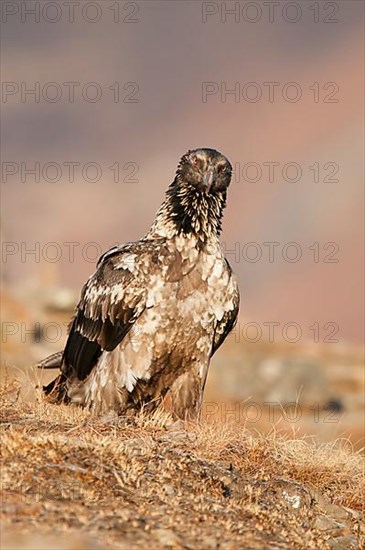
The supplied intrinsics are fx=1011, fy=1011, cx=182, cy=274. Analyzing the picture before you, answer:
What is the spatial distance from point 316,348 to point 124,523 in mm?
43548

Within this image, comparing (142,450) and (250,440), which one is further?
(250,440)

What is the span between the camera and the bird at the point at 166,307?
11.2 meters

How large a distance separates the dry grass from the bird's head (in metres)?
2.94

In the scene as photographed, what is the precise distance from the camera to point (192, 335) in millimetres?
11234

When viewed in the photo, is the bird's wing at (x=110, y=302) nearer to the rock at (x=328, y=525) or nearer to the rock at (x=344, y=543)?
the rock at (x=328, y=525)

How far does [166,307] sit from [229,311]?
2.66ft

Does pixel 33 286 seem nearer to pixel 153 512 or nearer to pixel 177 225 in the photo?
pixel 177 225

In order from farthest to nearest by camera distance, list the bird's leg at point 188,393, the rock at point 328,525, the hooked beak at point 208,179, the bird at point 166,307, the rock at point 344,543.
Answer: the hooked beak at point 208,179 < the bird's leg at point 188,393 < the bird at point 166,307 < the rock at point 328,525 < the rock at point 344,543

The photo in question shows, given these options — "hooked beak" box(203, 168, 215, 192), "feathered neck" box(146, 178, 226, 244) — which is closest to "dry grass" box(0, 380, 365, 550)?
"feathered neck" box(146, 178, 226, 244)

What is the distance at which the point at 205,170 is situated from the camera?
11781 millimetres

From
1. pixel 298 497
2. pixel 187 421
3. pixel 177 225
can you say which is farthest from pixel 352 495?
pixel 177 225

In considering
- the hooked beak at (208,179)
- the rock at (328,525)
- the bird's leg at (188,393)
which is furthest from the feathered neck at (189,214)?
the rock at (328,525)

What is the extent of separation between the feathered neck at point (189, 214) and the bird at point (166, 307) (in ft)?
0.04

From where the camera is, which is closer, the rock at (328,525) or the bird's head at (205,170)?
the rock at (328,525)
